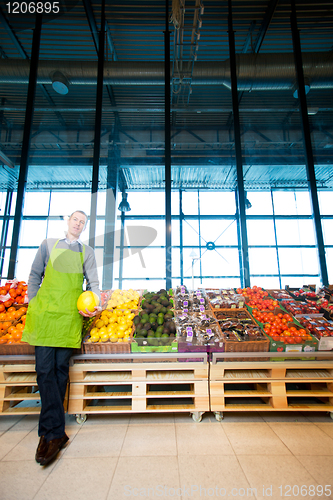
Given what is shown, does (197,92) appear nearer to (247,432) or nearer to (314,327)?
(314,327)

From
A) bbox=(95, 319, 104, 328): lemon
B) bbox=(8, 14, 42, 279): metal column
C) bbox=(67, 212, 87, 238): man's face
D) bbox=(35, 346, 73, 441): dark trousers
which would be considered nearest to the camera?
bbox=(35, 346, 73, 441): dark trousers

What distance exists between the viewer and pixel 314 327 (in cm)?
225

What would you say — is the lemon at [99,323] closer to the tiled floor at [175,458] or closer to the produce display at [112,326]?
the produce display at [112,326]

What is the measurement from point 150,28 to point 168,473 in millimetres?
7006

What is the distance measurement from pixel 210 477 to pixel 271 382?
887mm

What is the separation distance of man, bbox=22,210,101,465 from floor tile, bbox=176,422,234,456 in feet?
2.67

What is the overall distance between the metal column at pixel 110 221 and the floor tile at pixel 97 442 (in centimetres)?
289

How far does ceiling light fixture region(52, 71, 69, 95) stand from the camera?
4.88 m

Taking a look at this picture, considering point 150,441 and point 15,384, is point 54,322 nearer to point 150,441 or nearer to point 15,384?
point 15,384

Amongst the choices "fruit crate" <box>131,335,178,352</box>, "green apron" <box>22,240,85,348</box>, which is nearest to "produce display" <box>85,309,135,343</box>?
"fruit crate" <box>131,335,178,352</box>

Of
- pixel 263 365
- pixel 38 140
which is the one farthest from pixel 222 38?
pixel 263 365

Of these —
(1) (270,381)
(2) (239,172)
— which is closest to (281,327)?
(1) (270,381)

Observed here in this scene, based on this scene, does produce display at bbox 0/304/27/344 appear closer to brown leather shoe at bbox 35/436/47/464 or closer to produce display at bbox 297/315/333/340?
brown leather shoe at bbox 35/436/47/464

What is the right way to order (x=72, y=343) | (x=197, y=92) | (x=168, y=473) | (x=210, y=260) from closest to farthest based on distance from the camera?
(x=168, y=473), (x=72, y=343), (x=197, y=92), (x=210, y=260)
